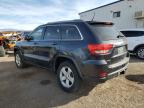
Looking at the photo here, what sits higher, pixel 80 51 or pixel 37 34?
pixel 37 34

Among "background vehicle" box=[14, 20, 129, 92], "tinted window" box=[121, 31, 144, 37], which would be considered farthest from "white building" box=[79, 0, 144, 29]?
"background vehicle" box=[14, 20, 129, 92]

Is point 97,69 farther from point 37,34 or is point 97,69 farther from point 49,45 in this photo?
point 37,34

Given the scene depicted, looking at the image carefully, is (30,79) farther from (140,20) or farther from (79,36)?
(140,20)

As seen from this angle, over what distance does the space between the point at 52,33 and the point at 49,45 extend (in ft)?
A: 1.30

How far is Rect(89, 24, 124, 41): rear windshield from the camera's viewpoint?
3498 millimetres

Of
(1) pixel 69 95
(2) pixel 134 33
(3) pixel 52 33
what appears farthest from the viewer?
(2) pixel 134 33

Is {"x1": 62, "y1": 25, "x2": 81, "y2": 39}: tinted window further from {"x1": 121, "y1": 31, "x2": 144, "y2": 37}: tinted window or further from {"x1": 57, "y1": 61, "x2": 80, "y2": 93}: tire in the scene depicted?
{"x1": 121, "y1": 31, "x2": 144, "y2": 37}: tinted window

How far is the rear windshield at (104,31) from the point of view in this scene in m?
3.50

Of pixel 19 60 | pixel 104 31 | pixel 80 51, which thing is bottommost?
pixel 19 60

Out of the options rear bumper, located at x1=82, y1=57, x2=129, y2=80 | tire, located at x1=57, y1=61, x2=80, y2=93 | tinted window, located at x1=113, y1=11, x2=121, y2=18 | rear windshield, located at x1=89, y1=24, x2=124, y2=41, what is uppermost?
tinted window, located at x1=113, y1=11, x2=121, y2=18

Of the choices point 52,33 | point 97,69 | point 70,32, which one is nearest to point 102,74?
point 97,69

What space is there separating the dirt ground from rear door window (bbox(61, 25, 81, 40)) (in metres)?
1.13

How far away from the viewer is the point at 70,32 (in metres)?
3.95

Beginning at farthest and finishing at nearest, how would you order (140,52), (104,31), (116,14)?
1. (116,14)
2. (140,52)
3. (104,31)
